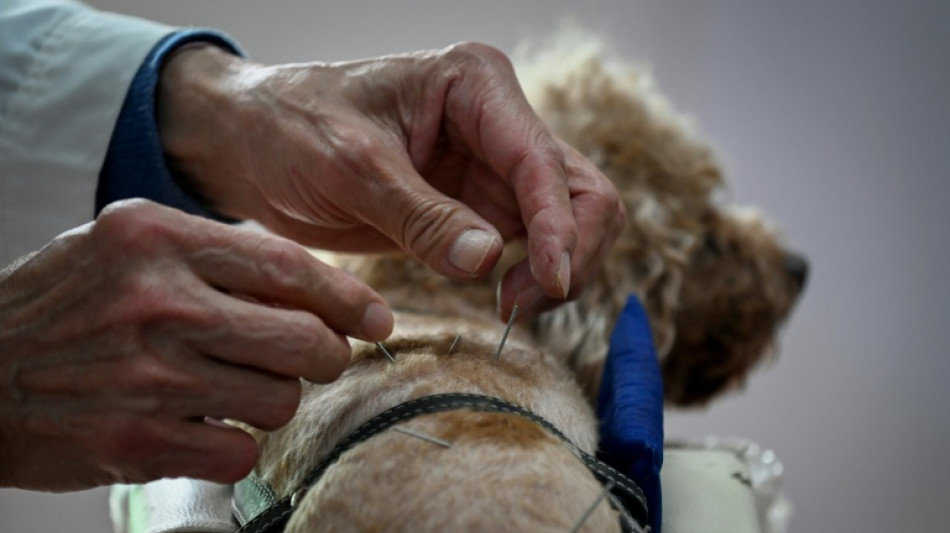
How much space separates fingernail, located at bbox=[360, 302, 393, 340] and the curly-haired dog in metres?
0.03

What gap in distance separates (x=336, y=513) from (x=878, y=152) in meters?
2.01

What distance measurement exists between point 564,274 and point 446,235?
0.10 meters

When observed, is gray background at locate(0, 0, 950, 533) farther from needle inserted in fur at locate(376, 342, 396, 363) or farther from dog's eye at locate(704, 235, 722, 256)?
needle inserted in fur at locate(376, 342, 396, 363)

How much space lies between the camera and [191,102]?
34.3 inches

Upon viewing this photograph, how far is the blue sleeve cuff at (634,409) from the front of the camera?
0.55 metres

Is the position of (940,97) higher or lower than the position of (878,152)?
higher

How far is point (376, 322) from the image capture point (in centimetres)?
52

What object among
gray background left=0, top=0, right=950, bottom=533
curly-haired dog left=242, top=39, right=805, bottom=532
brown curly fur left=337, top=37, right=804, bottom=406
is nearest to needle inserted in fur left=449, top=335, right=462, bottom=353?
curly-haired dog left=242, top=39, right=805, bottom=532

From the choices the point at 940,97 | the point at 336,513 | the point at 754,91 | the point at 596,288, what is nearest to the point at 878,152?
the point at 940,97

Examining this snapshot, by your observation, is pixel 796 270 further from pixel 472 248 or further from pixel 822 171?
pixel 822 171

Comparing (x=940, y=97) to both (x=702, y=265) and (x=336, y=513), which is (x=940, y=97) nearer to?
(x=702, y=265)

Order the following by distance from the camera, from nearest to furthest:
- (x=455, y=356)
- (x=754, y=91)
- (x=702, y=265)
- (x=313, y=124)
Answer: (x=455, y=356) → (x=313, y=124) → (x=702, y=265) → (x=754, y=91)

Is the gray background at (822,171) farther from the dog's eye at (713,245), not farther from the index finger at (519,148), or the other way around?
the index finger at (519,148)

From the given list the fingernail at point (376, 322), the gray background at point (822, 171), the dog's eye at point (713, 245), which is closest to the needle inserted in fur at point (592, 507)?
the fingernail at point (376, 322)
